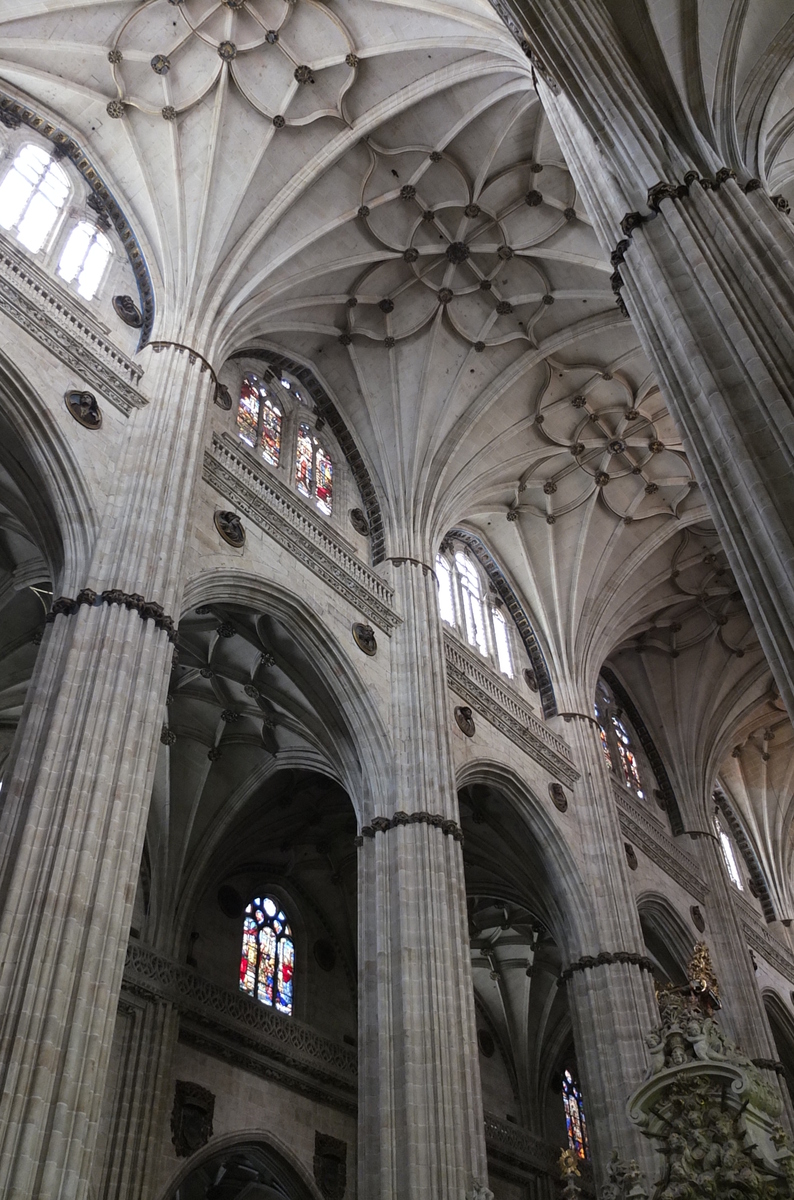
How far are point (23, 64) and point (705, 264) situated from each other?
35.7 ft

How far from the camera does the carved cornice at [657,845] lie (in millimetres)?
21312

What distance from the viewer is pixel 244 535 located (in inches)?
551

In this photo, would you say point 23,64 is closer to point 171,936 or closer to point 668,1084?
point 171,936

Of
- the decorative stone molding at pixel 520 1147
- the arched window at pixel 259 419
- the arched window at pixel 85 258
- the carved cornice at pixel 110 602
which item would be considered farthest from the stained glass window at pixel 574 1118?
the arched window at pixel 85 258

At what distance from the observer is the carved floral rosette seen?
9.32 meters

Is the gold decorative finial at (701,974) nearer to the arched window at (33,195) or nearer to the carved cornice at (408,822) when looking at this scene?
the carved cornice at (408,822)

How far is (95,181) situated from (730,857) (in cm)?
2199

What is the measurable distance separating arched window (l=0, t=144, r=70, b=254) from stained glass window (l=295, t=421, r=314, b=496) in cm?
501

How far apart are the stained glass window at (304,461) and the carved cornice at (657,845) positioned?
351 inches

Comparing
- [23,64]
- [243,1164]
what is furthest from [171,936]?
[23,64]

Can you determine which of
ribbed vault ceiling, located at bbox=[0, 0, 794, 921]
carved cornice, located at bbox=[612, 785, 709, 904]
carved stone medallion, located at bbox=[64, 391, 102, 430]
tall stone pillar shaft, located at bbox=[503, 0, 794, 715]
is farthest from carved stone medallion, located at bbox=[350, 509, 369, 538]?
tall stone pillar shaft, located at bbox=[503, 0, 794, 715]

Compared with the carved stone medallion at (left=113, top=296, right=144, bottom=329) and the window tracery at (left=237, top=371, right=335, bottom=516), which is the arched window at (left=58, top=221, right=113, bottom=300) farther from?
the window tracery at (left=237, top=371, right=335, bottom=516)

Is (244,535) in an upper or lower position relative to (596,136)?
upper

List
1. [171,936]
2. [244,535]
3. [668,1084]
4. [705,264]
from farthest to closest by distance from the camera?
[171,936], [244,535], [668,1084], [705,264]
